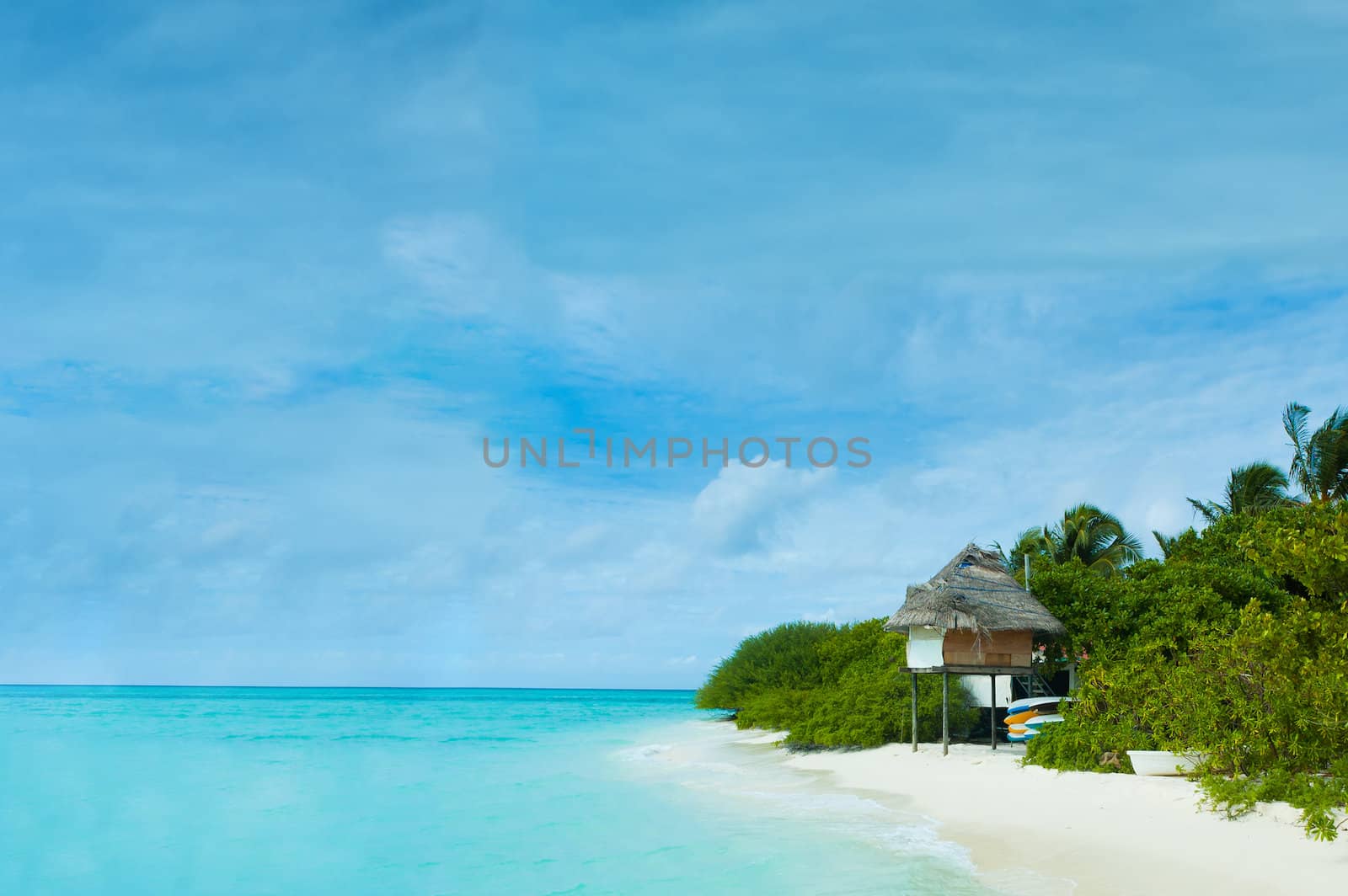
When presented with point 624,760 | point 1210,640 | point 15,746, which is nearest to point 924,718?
point 624,760

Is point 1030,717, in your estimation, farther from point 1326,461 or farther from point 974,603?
point 1326,461

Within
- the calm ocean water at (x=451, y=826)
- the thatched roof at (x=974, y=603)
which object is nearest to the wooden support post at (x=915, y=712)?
the thatched roof at (x=974, y=603)

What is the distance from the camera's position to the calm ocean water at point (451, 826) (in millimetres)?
10391

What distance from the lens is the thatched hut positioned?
1747 cm

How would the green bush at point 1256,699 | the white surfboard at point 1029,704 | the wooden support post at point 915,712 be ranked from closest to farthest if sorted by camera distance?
the green bush at point 1256,699 → the wooden support post at point 915,712 → the white surfboard at point 1029,704

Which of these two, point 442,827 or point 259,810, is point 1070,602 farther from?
point 259,810

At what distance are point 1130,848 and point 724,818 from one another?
5312 mm

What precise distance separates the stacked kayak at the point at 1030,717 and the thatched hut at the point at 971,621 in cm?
89

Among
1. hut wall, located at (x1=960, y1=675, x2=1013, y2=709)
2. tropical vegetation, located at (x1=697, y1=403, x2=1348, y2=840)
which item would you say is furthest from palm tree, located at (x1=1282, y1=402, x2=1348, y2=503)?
hut wall, located at (x1=960, y1=675, x2=1013, y2=709)

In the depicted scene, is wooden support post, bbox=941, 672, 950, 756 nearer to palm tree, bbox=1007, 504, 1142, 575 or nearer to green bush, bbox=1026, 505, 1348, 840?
green bush, bbox=1026, 505, 1348, 840

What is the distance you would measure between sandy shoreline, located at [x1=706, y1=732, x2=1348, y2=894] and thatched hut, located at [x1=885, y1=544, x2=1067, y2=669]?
9.24 ft

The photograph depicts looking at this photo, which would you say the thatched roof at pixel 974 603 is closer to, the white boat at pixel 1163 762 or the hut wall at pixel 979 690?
the hut wall at pixel 979 690

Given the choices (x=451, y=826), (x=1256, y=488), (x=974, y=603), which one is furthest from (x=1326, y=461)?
(x=451, y=826)

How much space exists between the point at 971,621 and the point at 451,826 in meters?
9.30
